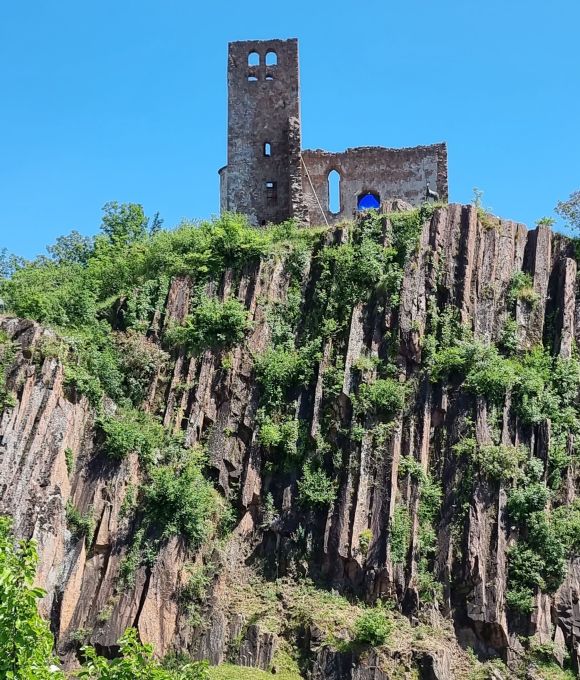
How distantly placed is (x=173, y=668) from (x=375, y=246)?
476 inches

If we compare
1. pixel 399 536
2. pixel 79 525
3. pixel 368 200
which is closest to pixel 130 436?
pixel 79 525

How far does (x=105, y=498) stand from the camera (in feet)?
85.7

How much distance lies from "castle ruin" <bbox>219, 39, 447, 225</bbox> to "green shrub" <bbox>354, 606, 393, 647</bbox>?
13977 millimetres

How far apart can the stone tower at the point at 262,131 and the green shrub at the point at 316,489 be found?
10403 mm

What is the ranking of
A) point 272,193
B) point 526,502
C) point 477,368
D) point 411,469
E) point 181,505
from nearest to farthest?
point 526,502
point 181,505
point 411,469
point 477,368
point 272,193

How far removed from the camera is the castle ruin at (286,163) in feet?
113

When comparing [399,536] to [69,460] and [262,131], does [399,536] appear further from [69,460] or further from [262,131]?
[262,131]

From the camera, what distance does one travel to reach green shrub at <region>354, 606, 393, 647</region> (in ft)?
76.5

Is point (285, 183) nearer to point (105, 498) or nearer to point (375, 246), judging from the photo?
point (375, 246)

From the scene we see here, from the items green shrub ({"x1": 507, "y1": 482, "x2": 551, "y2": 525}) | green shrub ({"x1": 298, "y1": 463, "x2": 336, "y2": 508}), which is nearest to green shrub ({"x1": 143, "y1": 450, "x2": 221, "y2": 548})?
green shrub ({"x1": 298, "y1": 463, "x2": 336, "y2": 508})

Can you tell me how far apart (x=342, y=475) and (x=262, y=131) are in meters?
13.1

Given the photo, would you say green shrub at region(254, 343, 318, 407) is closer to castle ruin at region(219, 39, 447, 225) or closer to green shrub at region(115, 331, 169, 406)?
green shrub at region(115, 331, 169, 406)

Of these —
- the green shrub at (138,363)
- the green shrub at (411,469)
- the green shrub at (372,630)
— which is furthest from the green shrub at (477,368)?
the green shrub at (138,363)

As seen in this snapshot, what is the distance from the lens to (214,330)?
→ 2922 centimetres
